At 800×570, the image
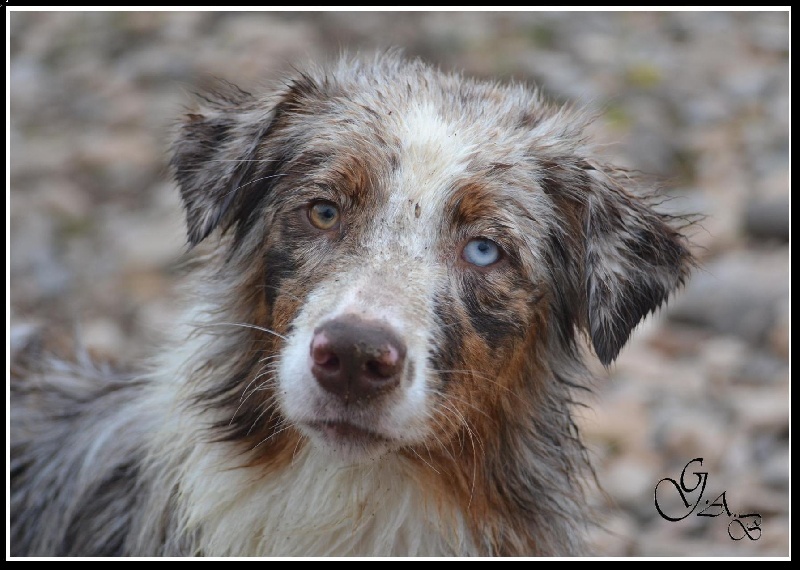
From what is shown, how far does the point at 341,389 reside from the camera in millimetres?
3447

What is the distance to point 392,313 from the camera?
346 centimetres

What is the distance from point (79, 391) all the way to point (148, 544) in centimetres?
116

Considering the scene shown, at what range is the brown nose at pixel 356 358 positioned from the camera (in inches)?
130

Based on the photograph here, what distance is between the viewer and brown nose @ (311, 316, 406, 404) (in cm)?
331

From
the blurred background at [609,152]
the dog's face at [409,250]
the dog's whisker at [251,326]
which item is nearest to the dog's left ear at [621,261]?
the dog's face at [409,250]

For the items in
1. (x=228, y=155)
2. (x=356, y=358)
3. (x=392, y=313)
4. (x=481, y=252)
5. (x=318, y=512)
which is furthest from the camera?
(x=228, y=155)

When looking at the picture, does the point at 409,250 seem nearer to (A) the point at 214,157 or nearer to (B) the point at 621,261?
(B) the point at 621,261

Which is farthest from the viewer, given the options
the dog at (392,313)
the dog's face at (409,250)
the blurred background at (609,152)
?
the blurred background at (609,152)

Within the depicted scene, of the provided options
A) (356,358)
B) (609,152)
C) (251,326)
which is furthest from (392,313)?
(609,152)

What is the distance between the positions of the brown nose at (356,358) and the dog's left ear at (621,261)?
1.07 metres

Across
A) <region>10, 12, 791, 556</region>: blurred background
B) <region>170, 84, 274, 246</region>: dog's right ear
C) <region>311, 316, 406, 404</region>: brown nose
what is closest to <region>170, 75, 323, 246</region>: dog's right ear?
<region>170, 84, 274, 246</region>: dog's right ear

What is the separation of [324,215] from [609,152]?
11.6 feet

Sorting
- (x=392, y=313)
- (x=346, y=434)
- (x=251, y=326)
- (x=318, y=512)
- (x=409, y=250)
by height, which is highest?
(x=409, y=250)

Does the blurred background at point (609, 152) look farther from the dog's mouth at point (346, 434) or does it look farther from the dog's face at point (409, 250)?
the dog's mouth at point (346, 434)
